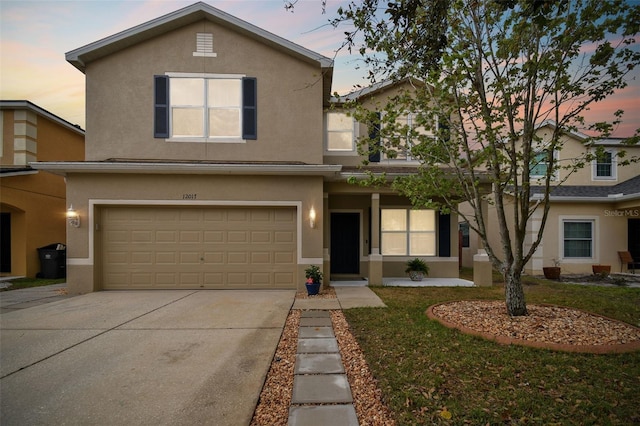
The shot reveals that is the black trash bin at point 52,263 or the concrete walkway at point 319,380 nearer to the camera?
A: the concrete walkway at point 319,380

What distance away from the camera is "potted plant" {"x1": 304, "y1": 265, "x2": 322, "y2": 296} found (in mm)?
8547

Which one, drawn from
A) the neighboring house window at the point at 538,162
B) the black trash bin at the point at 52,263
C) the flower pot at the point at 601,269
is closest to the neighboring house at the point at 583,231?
the flower pot at the point at 601,269

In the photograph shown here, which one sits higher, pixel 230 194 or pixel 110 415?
pixel 230 194

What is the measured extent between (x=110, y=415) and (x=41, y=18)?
36.3 ft

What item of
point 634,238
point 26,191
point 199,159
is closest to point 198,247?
point 199,159

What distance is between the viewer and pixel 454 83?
5.68 metres

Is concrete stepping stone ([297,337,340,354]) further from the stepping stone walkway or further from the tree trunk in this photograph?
the tree trunk

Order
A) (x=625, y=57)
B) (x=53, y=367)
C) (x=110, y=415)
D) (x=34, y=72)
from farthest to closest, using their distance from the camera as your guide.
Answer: (x=34, y=72) → (x=625, y=57) → (x=53, y=367) → (x=110, y=415)

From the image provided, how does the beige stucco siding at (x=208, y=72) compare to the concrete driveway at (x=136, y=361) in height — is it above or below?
above

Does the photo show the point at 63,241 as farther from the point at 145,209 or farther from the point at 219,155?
the point at 219,155

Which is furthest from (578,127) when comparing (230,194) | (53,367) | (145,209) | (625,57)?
(145,209)

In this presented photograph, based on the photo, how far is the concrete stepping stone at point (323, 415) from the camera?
9.53 feet

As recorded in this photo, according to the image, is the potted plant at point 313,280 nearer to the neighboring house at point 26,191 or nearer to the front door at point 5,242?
the neighboring house at point 26,191

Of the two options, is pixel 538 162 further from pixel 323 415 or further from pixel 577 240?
pixel 577 240
